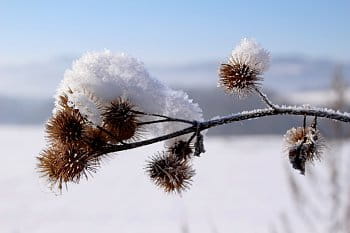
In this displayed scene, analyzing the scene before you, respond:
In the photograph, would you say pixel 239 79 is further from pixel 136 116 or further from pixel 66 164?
pixel 66 164

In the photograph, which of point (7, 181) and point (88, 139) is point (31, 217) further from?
point (88, 139)

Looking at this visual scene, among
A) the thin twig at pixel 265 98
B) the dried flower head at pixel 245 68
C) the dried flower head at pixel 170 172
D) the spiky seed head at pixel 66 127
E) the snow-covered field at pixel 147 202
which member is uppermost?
the dried flower head at pixel 245 68

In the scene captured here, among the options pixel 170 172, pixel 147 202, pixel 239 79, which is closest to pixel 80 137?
pixel 170 172

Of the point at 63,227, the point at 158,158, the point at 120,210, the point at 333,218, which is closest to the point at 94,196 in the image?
the point at 120,210

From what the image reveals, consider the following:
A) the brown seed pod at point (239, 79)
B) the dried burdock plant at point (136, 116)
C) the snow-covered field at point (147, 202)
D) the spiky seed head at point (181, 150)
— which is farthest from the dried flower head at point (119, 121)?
the snow-covered field at point (147, 202)

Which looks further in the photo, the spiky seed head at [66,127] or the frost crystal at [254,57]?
the frost crystal at [254,57]

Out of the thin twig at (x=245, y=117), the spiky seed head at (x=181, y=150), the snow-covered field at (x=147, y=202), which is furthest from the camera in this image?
the snow-covered field at (x=147, y=202)

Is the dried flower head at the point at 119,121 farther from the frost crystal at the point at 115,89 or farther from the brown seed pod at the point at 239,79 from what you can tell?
the brown seed pod at the point at 239,79
